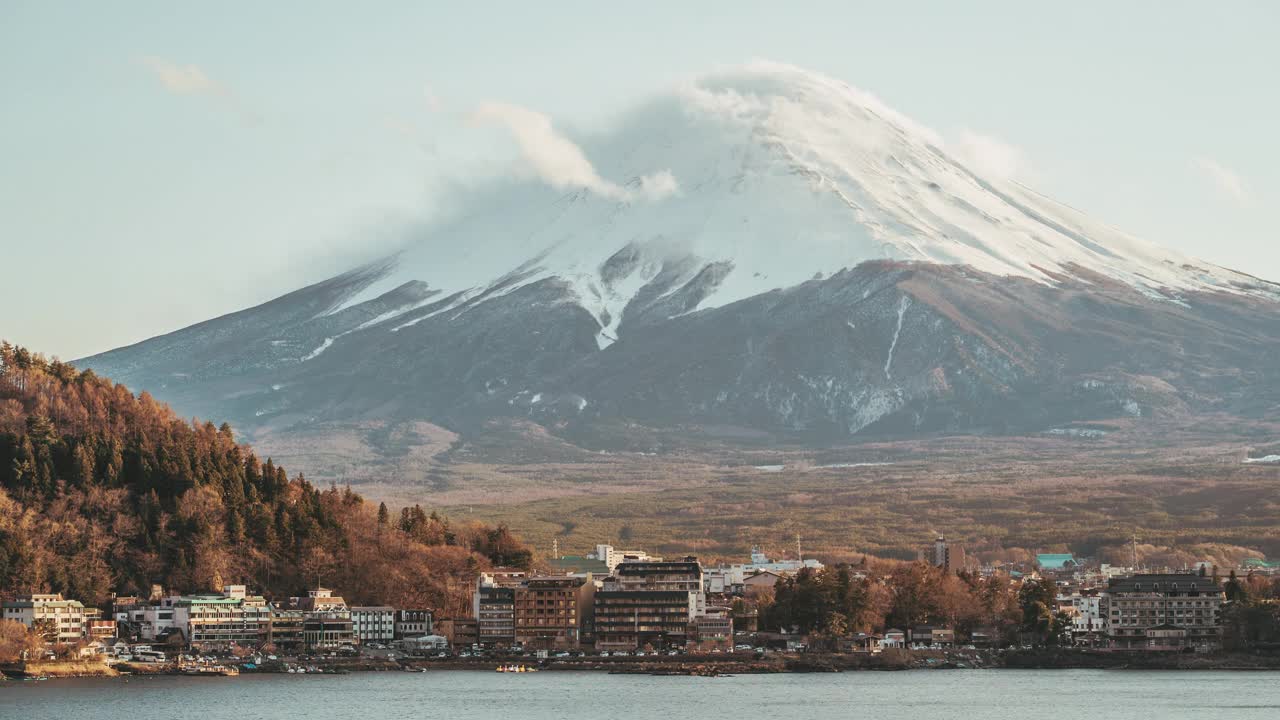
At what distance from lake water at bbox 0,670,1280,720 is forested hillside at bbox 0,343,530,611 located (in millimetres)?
11711

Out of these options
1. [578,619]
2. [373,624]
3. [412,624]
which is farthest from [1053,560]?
[373,624]

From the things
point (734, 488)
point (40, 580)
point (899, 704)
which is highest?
point (734, 488)

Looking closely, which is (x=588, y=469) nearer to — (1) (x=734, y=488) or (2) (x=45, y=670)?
(1) (x=734, y=488)

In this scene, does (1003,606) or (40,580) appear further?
(1003,606)

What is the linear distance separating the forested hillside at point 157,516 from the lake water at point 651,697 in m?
11.7

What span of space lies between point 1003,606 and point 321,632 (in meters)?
30.7

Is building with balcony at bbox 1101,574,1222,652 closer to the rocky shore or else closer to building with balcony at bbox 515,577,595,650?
the rocky shore

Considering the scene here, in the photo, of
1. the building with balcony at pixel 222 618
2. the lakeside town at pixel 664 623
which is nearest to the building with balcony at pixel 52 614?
the lakeside town at pixel 664 623

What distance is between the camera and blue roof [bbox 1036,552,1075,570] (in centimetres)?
14462

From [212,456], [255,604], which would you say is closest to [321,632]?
[255,604]

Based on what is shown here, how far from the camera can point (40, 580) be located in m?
93.8

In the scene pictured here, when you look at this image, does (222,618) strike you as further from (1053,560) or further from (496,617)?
(1053,560)

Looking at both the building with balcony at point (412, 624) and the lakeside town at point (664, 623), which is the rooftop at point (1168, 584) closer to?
the lakeside town at point (664, 623)

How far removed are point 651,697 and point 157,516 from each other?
29.4m
